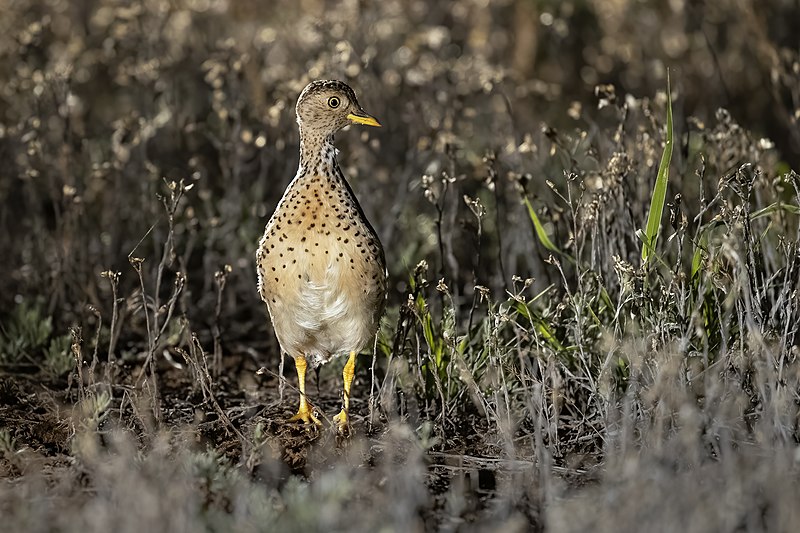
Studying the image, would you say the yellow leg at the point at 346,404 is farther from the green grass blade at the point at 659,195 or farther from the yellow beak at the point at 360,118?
the green grass blade at the point at 659,195

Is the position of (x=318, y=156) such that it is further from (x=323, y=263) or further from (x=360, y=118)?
(x=323, y=263)

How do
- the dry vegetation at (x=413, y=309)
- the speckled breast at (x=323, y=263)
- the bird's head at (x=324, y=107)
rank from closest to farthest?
1. the dry vegetation at (x=413, y=309)
2. the speckled breast at (x=323, y=263)
3. the bird's head at (x=324, y=107)

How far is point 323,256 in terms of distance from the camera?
158 inches

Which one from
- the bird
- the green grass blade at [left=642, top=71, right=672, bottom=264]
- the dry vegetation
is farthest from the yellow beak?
the green grass blade at [left=642, top=71, right=672, bottom=264]

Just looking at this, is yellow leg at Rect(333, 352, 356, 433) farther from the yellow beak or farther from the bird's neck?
the yellow beak

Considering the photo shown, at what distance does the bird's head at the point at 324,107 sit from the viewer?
13.8 feet

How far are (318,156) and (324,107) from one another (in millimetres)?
194

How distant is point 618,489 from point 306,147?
1.75m

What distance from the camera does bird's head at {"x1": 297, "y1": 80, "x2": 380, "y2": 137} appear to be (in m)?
4.20

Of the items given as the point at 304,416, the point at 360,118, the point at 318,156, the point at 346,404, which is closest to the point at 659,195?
the point at 360,118

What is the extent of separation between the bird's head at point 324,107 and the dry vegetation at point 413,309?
0.45 m

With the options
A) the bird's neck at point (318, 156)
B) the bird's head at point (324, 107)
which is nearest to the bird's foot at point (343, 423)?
the bird's neck at point (318, 156)

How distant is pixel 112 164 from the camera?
563cm

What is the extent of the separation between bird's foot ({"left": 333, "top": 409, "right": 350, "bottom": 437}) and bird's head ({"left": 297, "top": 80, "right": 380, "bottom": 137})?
1.00 meters
